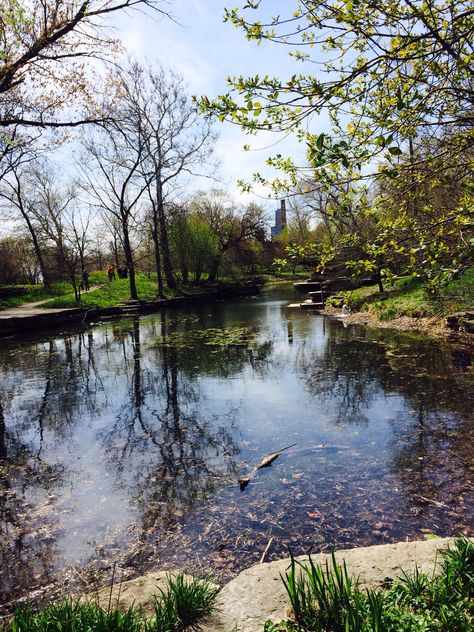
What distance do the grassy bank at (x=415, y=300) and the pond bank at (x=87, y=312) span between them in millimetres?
15272

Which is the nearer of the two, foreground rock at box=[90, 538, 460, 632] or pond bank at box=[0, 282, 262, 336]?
foreground rock at box=[90, 538, 460, 632]

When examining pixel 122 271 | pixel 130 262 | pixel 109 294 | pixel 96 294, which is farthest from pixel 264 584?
pixel 122 271

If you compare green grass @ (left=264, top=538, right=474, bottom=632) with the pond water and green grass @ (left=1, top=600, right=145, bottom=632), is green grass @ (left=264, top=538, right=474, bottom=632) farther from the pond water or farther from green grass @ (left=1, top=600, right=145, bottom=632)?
the pond water

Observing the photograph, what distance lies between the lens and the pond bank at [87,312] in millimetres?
20344

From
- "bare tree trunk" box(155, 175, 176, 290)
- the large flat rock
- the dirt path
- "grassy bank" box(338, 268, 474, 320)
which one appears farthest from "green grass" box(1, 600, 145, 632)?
"bare tree trunk" box(155, 175, 176, 290)

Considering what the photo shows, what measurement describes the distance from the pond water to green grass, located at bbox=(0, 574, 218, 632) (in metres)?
0.84

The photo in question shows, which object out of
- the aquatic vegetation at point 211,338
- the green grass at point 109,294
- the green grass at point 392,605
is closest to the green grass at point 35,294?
the green grass at point 109,294

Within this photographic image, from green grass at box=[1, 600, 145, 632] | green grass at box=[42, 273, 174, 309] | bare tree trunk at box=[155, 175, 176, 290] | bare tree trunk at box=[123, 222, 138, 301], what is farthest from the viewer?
bare tree trunk at box=[155, 175, 176, 290]

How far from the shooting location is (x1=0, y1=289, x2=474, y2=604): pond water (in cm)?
385

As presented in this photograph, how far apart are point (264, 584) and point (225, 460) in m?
2.81

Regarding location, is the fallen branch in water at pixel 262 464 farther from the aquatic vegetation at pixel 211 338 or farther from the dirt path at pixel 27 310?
the dirt path at pixel 27 310

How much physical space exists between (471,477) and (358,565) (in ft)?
8.00

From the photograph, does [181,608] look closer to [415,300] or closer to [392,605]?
[392,605]

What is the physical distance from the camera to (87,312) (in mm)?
24828
